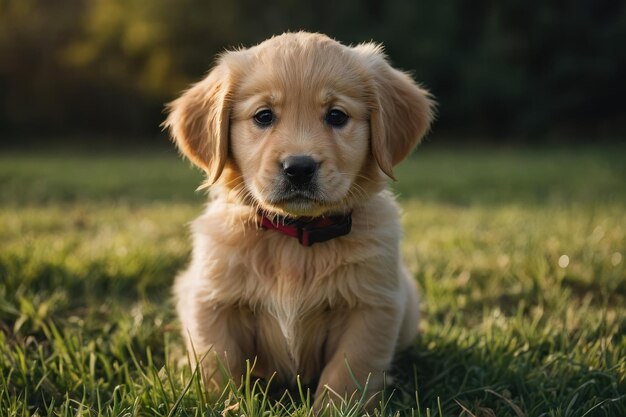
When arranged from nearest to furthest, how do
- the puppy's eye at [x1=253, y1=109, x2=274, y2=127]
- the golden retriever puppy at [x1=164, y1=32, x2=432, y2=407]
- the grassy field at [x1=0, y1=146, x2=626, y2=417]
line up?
the grassy field at [x1=0, y1=146, x2=626, y2=417] < the golden retriever puppy at [x1=164, y1=32, x2=432, y2=407] < the puppy's eye at [x1=253, y1=109, x2=274, y2=127]

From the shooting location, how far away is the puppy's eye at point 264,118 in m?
2.42

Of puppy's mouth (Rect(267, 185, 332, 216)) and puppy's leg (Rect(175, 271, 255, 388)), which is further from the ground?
puppy's mouth (Rect(267, 185, 332, 216))

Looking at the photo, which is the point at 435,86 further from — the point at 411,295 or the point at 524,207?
the point at 411,295

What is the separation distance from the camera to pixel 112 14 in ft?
68.5

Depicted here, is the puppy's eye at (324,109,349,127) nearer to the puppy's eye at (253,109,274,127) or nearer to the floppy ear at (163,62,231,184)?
the puppy's eye at (253,109,274,127)

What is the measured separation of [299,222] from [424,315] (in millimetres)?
1200

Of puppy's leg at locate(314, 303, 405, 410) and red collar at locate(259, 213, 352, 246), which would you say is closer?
puppy's leg at locate(314, 303, 405, 410)

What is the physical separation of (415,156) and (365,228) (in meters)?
14.1

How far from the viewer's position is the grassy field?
2.16m

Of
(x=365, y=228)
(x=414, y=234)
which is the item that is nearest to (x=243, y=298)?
(x=365, y=228)

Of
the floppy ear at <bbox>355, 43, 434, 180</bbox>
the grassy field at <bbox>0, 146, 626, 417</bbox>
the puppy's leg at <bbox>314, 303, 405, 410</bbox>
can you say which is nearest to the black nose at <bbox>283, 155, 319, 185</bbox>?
the floppy ear at <bbox>355, 43, 434, 180</bbox>

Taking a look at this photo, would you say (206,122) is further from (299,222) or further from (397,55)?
(397,55)

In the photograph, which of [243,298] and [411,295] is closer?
[243,298]

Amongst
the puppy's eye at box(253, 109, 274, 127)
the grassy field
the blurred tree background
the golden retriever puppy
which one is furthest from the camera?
the blurred tree background
